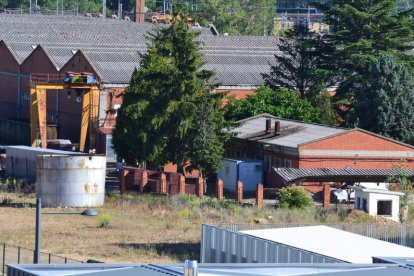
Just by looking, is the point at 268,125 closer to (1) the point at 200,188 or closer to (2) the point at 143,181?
(1) the point at 200,188

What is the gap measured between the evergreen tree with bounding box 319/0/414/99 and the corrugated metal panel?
35.7 meters

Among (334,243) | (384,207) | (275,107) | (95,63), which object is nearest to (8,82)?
(95,63)

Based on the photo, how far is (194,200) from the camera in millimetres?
51094

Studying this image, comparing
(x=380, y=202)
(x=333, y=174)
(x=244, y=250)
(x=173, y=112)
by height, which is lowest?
(x=244, y=250)

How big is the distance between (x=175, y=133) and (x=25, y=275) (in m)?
33.5

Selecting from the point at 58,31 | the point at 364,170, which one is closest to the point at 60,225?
the point at 364,170

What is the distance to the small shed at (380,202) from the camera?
48688 mm

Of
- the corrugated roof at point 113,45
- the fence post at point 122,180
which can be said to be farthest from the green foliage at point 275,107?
the fence post at point 122,180

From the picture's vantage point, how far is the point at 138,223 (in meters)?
46.4

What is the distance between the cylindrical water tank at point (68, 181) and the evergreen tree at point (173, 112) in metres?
4.21

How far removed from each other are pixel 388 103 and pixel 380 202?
14374 millimetres

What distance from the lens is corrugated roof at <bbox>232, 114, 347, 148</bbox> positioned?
56.5m

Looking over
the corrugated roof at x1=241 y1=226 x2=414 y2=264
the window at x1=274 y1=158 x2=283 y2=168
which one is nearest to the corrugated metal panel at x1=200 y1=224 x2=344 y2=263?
the corrugated roof at x1=241 y1=226 x2=414 y2=264

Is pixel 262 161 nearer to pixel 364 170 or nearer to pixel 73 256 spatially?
pixel 364 170
